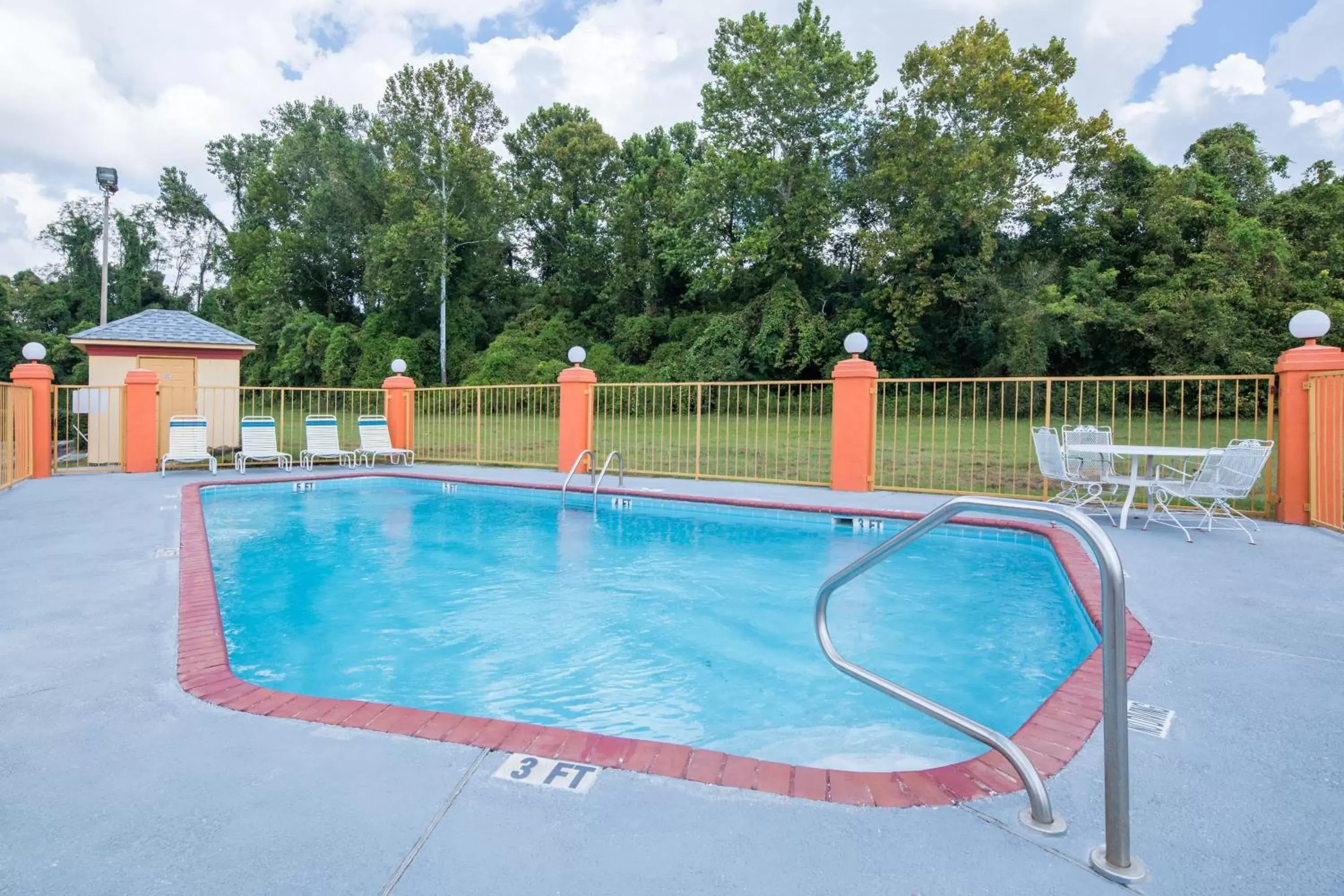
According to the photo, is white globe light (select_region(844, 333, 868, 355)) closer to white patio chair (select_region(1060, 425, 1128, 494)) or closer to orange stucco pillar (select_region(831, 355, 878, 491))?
orange stucco pillar (select_region(831, 355, 878, 491))

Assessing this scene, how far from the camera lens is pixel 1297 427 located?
259 inches

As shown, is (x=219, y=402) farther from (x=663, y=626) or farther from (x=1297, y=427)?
(x=1297, y=427)

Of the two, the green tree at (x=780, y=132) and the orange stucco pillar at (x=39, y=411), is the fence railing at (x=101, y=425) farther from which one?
the green tree at (x=780, y=132)

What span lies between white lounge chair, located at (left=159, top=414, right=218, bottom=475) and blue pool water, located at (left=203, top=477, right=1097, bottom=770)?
364 cm

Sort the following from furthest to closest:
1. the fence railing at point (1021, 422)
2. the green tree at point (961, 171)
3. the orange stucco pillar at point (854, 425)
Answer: the green tree at point (961, 171), the fence railing at point (1021, 422), the orange stucco pillar at point (854, 425)

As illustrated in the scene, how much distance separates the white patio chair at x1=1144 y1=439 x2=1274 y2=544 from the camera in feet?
18.7

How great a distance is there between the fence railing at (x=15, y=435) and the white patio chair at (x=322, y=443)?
342 centimetres

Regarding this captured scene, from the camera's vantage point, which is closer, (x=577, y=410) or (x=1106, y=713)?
(x=1106, y=713)

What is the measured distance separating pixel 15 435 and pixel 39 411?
0.62 metres

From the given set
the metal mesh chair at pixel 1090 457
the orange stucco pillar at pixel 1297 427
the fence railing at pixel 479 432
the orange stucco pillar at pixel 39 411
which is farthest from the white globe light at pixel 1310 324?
the orange stucco pillar at pixel 39 411

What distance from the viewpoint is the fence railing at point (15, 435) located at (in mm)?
8719

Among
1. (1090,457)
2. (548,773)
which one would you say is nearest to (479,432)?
(1090,457)

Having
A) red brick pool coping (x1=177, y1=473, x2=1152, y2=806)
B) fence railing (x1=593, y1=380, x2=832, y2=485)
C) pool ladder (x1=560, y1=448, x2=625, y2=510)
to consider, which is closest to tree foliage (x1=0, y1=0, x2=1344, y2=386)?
fence railing (x1=593, y1=380, x2=832, y2=485)

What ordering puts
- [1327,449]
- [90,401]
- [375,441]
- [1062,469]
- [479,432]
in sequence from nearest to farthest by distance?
1. [1327,449]
2. [1062,469]
3. [90,401]
4. [479,432]
5. [375,441]
